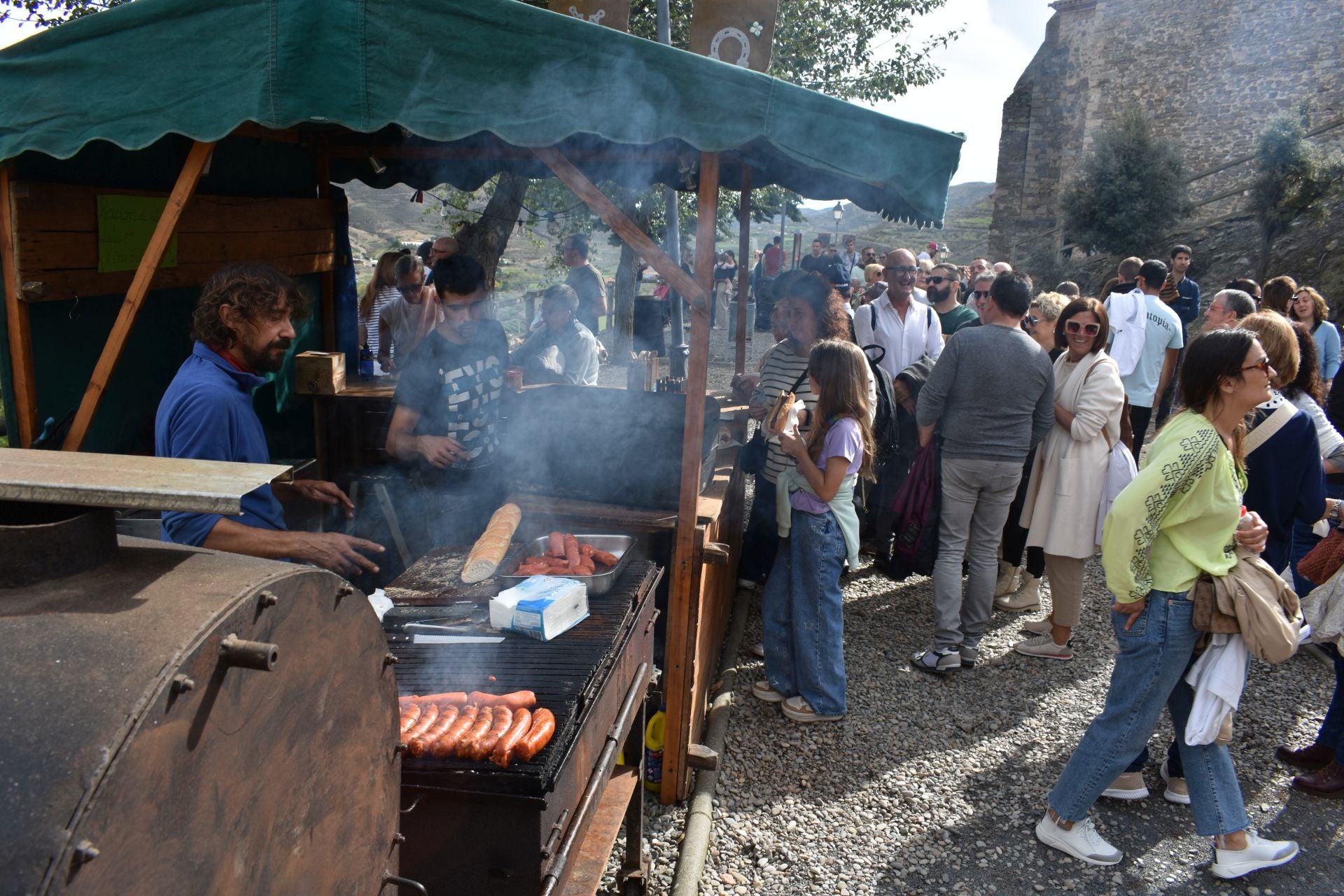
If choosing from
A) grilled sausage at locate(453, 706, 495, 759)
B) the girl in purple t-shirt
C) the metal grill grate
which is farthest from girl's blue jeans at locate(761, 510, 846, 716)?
grilled sausage at locate(453, 706, 495, 759)

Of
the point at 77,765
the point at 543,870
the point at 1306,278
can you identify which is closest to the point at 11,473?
the point at 77,765

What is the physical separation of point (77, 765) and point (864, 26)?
50.2ft

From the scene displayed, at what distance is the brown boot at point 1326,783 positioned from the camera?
3936mm

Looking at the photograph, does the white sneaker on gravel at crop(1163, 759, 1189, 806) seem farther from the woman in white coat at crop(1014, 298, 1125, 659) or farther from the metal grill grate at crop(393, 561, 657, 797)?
the metal grill grate at crop(393, 561, 657, 797)

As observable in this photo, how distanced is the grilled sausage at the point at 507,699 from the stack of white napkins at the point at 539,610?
13.8 inches

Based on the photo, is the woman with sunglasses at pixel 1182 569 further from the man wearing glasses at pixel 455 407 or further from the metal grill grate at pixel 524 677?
the man wearing glasses at pixel 455 407

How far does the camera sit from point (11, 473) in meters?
1.26

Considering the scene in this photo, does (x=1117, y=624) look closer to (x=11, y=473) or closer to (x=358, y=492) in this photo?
(x=11, y=473)

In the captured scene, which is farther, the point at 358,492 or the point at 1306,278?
the point at 1306,278

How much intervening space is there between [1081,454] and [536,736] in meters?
3.91

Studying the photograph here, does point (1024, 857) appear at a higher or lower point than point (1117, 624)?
lower

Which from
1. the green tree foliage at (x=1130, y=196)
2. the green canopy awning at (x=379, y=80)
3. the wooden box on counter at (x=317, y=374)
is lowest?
the wooden box on counter at (x=317, y=374)

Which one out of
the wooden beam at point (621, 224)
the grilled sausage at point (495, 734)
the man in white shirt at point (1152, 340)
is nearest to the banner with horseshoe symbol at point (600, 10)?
the wooden beam at point (621, 224)

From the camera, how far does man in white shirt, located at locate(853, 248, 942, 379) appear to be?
19.9ft
